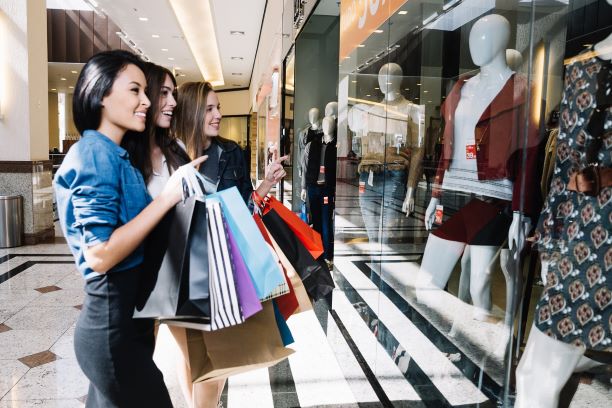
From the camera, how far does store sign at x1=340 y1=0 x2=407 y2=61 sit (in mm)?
2680

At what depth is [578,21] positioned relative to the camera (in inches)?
63.4

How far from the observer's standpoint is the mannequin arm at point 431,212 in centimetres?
253

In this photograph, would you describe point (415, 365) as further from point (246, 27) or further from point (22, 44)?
point (246, 27)

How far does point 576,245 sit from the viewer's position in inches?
54.5

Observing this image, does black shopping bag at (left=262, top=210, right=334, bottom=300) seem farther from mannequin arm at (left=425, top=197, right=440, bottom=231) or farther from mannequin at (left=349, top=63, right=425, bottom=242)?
mannequin at (left=349, top=63, right=425, bottom=242)

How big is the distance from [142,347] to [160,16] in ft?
34.6

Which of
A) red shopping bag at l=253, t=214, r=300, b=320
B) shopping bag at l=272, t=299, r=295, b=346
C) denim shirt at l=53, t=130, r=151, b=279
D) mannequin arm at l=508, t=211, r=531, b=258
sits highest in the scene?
denim shirt at l=53, t=130, r=151, b=279

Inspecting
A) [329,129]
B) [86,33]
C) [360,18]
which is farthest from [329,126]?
[86,33]

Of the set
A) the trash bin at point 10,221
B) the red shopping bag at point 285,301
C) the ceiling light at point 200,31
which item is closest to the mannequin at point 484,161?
the red shopping bag at point 285,301

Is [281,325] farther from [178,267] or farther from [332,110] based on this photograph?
[332,110]

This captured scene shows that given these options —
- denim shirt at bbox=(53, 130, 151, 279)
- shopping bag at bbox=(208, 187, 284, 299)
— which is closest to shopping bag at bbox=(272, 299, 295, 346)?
shopping bag at bbox=(208, 187, 284, 299)

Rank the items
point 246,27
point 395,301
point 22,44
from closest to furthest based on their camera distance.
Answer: point 395,301, point 22,44, point 246,27

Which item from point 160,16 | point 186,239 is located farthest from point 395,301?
point 160,16

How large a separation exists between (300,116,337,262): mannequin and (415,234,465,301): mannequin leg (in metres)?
2.53
